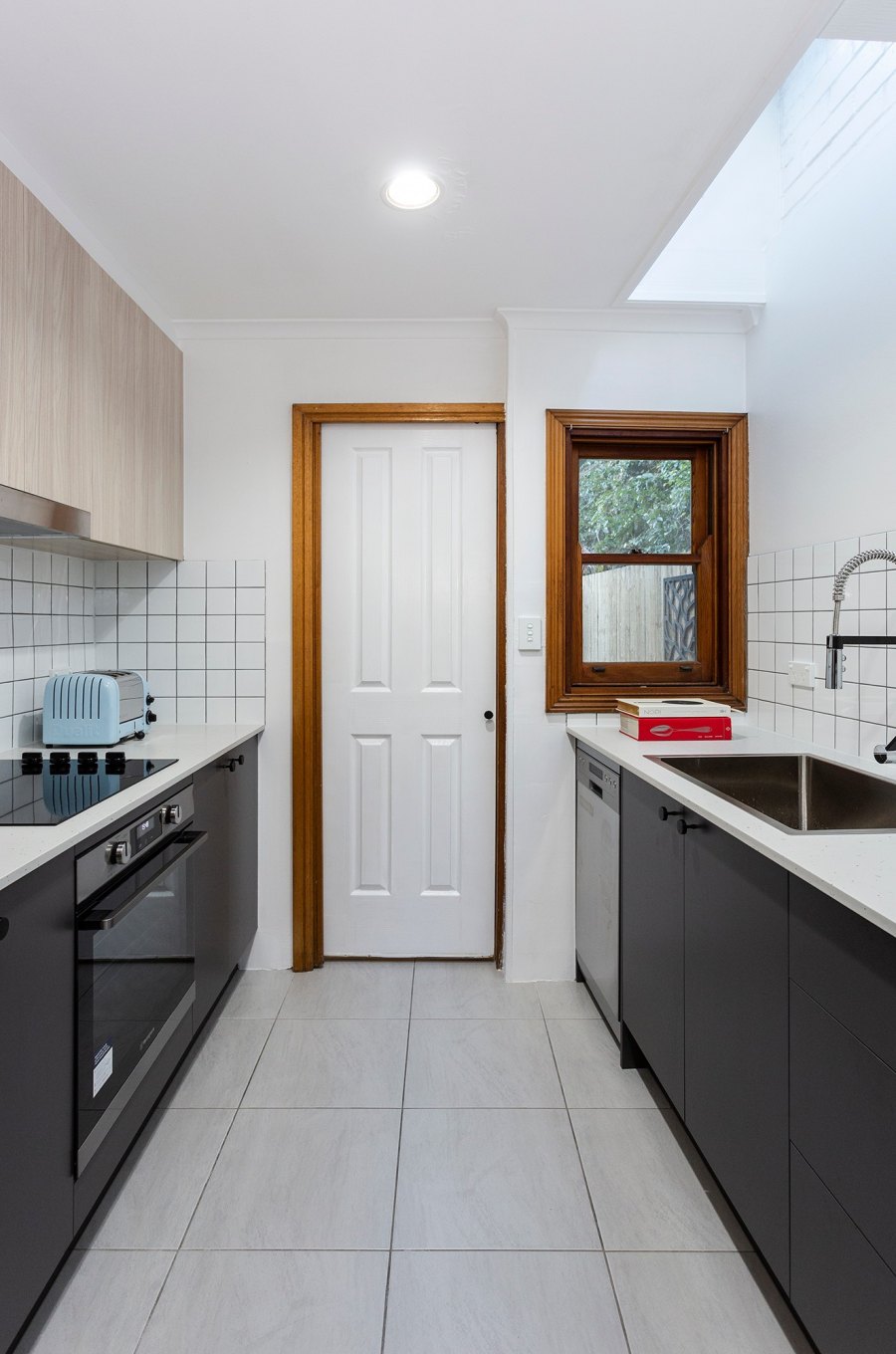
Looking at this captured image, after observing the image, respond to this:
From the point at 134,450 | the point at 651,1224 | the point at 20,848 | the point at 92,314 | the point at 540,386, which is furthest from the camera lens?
the point at 540,386

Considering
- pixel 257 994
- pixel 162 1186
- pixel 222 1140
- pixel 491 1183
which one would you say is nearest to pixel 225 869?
pixel 257 994

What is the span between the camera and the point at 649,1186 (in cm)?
168

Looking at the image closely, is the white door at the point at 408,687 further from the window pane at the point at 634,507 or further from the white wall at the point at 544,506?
the window pane at the point at 634,507

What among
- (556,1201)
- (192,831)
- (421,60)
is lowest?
(556,1201)

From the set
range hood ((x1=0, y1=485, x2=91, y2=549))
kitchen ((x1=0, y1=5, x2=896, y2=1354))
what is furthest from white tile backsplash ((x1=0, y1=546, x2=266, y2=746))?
range hood ((x1=0, y1=485, x2=91, y2=549))

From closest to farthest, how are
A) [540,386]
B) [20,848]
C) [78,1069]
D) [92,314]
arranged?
[20,848] → [78,1069] → [92,314] → [540,386]

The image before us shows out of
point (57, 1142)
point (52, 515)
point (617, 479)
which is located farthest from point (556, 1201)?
point (617, 479)

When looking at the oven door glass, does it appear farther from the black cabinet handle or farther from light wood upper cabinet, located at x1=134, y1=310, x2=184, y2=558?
light wood upper cabinet, located at x1=134, y1=310, x2=184, y2=558

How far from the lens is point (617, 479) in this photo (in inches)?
107

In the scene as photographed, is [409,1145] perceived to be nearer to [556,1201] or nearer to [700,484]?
[556,1201]

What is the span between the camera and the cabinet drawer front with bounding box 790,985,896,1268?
96cm

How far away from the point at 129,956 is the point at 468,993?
1310 mm

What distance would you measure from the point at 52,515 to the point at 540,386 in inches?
63.9

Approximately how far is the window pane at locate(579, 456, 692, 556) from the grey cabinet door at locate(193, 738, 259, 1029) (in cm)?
143
